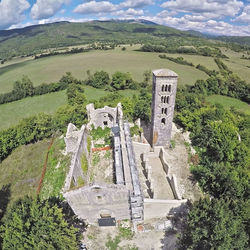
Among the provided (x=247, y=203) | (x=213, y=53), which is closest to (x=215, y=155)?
(x=247, y=203)

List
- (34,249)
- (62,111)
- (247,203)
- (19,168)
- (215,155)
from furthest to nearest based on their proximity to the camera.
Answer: (62,111) → (19,168) → (215,155) → (247,203) → (34,249)

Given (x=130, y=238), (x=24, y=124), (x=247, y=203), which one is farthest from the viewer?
(x=24, y=124)

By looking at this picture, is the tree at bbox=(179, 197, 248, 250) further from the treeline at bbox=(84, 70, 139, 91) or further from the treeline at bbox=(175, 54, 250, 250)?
the treeline at bbox=(84, 70, 139, 91)

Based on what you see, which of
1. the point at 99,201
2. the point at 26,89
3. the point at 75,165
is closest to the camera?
the point at 99,201

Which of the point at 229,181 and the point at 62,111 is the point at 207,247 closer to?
the point at 229,181

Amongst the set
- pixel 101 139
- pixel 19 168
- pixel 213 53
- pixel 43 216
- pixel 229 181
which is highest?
pixel 213 53

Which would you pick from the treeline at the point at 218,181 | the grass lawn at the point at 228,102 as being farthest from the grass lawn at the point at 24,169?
the grass lawn at the point at 228,102

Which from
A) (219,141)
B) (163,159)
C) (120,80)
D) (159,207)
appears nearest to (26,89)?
(120,80)

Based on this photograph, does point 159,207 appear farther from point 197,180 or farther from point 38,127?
point 38,127
